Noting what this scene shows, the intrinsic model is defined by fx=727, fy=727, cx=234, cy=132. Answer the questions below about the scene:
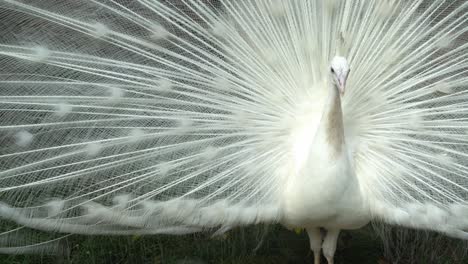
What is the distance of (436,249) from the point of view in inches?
151

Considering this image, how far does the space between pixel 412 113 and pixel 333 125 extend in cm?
51

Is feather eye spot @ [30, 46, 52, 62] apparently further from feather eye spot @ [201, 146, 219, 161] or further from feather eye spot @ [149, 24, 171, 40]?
feather eye spot @ [201, 146, 219, 161]

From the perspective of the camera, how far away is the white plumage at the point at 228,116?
2982 millimetres

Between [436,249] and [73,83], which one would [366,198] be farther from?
[73,83]

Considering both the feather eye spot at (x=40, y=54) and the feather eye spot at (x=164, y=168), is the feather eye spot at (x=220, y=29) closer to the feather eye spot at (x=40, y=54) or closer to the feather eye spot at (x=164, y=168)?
the feather eye spot at (x=164, y=168)

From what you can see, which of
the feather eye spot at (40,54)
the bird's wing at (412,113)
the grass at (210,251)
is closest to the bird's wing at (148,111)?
the feather eye spot at (40,54)

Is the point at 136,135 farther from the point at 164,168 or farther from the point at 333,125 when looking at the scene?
the point at 333,125

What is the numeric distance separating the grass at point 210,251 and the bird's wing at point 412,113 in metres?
0.84

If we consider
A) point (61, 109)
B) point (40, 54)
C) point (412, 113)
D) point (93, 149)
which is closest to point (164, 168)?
point (93, 149)

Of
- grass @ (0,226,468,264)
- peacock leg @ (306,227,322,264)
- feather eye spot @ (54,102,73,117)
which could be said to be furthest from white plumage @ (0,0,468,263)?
grass @ (0,226,468,264)

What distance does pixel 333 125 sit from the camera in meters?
2.92

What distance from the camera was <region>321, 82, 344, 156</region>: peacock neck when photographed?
2873 millimetres

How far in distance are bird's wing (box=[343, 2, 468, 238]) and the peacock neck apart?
0.25 m

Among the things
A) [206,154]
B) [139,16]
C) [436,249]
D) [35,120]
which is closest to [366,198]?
[206,154]
